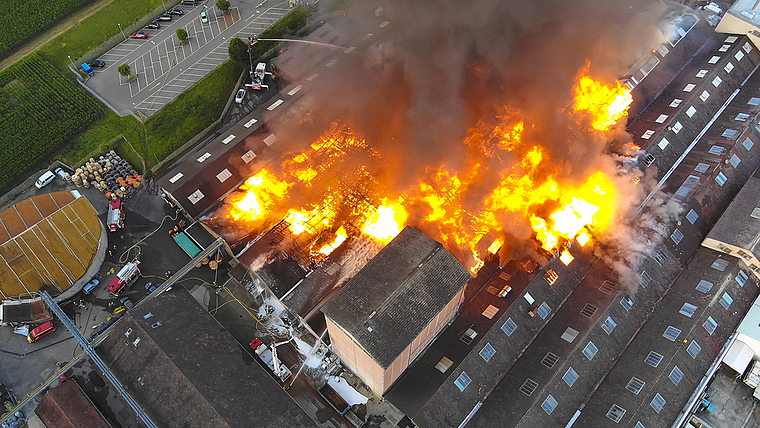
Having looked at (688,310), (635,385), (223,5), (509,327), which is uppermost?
(688,310)

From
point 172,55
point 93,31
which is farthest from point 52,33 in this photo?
point 172,55

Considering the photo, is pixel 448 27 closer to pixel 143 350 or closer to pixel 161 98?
pixel 161 98

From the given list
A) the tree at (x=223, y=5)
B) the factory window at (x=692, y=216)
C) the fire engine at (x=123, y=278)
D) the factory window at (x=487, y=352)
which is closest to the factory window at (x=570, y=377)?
the factory window at (x=487, y=352)

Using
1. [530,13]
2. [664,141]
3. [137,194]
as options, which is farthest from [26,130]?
[664,141]

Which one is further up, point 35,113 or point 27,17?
point 27,17

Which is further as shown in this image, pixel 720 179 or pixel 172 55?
pixel 172 55

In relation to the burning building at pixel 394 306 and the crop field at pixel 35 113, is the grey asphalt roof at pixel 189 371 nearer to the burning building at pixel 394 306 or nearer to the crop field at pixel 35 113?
the burning building at pixel 394 306

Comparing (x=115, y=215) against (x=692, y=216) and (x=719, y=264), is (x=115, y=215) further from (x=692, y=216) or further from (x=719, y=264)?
(x=719, y=264)

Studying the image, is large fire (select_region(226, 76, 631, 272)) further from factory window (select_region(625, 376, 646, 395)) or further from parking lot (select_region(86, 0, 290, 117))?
parking lot (select_region(86, 0, 290, 117))
